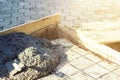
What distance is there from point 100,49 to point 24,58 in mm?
1280

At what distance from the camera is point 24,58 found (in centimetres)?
403

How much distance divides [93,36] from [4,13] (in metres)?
3.01

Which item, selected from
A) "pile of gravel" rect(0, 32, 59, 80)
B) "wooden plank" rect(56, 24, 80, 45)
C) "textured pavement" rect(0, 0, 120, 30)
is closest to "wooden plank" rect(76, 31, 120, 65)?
"wooden plank" rect(56, 24, 80, 45)

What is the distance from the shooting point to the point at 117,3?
7824 mm

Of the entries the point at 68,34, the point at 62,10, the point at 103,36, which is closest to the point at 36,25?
the point at 68,34

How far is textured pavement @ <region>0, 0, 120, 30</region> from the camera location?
6680 mm

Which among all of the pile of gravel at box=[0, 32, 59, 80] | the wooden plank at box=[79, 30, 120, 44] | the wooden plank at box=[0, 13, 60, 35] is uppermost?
the wooden plank at box=[0, 13, 60, 35]

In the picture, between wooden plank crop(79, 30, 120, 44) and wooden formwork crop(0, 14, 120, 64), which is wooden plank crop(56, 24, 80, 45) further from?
wooden plank crop(79, 30, 120, 44)

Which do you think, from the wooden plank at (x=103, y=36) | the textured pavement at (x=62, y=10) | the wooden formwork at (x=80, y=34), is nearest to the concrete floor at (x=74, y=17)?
the textured pavement at (x=62, y=10)

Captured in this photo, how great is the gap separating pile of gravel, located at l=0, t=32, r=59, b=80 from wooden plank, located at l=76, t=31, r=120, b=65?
594mm

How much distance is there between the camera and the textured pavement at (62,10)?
263 inches

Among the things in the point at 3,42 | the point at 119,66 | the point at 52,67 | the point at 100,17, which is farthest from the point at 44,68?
the point at 100,17

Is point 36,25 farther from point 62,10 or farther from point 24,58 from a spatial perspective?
Answer: point 62,10

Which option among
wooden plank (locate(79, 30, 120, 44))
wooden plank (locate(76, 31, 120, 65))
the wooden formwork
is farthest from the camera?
wooden plank (locate(79, 30, 120, 44))
